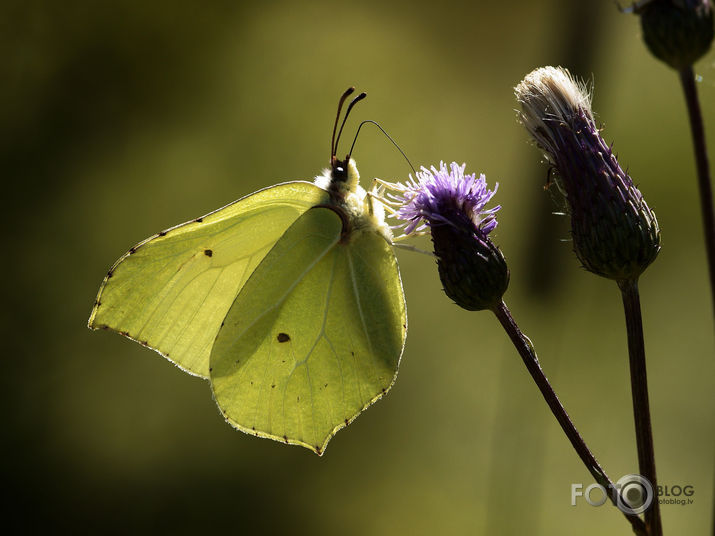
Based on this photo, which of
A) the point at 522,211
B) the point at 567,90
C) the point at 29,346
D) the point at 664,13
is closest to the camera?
the point at 664,13

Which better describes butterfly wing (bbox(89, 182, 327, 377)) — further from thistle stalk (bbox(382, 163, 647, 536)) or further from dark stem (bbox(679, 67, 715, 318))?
dark stem (bbox(679, 67, 715, 318))

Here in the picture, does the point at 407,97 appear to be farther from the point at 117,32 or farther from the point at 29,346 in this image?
the point at 29,346

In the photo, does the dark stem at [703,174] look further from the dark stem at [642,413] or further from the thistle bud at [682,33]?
the dark stem at [642,413]

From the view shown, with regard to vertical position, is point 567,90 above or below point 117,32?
below

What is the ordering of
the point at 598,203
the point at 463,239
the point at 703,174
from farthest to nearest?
1. the point at 463,239
2. the point at 598,203
3. the point at 703,174

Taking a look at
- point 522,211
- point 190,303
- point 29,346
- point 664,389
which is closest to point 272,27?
point 522,211

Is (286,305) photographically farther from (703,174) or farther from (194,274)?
(703,174)

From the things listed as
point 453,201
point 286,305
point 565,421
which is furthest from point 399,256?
point 565,421
